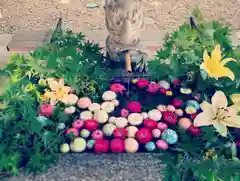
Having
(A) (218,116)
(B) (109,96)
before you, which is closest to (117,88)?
Result: (B) (109,96)

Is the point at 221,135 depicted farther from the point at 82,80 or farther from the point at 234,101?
the point at 82,80

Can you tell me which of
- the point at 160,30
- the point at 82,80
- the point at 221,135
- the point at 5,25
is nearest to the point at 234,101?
the point at 221,135

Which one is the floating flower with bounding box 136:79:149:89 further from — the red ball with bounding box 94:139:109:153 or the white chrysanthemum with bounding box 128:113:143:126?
the red ball with bounding box 94:139:109:153

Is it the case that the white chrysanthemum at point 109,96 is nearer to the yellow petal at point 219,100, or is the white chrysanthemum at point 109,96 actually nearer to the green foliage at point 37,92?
the green foliage at point 37,92

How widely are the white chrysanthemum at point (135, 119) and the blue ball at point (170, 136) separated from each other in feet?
0.34

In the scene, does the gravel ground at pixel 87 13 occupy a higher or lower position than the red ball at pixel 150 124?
higher

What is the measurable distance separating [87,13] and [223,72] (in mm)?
2402

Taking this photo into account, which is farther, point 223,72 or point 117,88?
point 117,88

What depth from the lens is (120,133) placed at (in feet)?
4.95

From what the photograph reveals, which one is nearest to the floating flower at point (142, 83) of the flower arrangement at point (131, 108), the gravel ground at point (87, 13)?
the flower arrangement at point (131, 108)

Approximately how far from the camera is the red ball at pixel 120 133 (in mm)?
1506

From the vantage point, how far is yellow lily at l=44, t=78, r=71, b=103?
1.63m

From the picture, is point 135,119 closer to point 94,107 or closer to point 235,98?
point 94,107

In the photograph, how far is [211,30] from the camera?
181 centimetres
